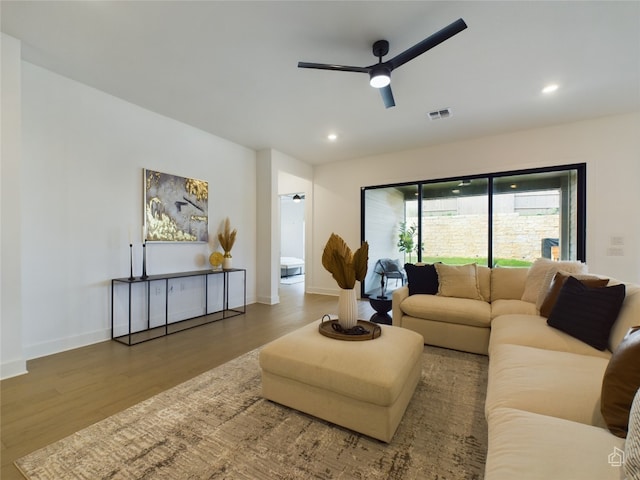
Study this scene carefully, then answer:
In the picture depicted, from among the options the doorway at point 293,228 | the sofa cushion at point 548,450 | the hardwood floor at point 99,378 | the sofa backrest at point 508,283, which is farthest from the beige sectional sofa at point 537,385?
the doorway at point 293,228

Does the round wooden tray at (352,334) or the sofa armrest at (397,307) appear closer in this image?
the round wooden tray at (352,334)

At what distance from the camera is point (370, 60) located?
2.70m

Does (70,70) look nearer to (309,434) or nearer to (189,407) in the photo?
(189,407)

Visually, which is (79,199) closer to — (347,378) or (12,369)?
(12,369)

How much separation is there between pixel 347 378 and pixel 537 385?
0.96 m

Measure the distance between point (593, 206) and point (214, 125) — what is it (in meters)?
5.64

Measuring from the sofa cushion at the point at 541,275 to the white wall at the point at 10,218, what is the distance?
4828mm

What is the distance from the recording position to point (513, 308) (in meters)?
2.82

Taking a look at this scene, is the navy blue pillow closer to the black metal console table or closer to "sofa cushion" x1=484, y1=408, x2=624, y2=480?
"sofa cushion" x1=484, y1=408, x2=624, y2=480

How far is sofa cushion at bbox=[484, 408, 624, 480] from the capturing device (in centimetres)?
86

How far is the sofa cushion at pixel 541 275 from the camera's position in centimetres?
275

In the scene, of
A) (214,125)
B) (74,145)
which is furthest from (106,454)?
(214,125)

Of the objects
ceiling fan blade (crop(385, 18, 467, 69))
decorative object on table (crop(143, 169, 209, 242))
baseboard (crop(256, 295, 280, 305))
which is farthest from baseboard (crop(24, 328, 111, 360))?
ceiling fan blade (crop(385, 18, 467, 69))

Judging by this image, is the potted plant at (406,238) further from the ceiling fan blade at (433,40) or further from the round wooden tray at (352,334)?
the ceiling fan blade at (433,40)
